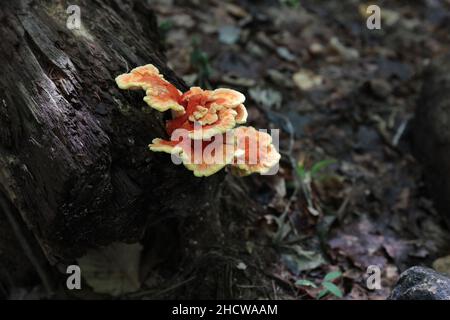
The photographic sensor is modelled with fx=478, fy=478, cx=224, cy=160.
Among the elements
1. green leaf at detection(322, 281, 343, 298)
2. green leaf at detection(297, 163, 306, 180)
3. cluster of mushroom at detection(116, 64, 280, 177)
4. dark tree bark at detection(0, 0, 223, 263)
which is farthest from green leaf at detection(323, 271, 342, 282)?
dark tree bark at detection(0, 0, 223, 263)

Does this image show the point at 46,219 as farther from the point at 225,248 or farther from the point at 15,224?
the point at 225,248

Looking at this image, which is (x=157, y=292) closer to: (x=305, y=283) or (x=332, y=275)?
(x=305, y=283)

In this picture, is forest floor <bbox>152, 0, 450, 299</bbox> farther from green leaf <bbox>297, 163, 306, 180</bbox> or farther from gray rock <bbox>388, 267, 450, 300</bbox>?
gray rock <bbox>388, 267, 450, 300</bbox>

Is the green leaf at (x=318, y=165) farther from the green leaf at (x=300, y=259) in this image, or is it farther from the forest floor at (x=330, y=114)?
the green leaf at (x=300, y=259)

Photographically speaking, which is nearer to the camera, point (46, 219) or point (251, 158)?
point (46, 219)

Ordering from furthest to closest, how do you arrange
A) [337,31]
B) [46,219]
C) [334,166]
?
1. [337,31]
2. [334,166]
3. [46,219]
